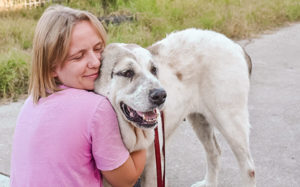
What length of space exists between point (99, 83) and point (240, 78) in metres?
1.31

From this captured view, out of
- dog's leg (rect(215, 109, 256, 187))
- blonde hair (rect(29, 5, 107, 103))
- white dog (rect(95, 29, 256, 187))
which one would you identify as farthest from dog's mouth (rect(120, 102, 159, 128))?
dog's leg (rect(215, 109, 256, 187))

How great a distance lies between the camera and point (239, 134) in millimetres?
3174

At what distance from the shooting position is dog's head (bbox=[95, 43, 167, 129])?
7.39 ft

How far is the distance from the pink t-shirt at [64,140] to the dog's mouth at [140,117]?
0.67 ft

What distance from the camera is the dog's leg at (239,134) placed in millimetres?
3170

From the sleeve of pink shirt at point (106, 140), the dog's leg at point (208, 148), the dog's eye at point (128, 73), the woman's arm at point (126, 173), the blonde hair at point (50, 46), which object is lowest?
the dog's leg at point (208, 148)

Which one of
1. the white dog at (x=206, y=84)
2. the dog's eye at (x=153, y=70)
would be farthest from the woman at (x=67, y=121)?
the white dog at (x=206, y=84)

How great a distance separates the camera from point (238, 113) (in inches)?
125

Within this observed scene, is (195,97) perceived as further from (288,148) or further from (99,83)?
(288,148)

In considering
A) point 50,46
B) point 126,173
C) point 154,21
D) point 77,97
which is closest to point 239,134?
point 126,173

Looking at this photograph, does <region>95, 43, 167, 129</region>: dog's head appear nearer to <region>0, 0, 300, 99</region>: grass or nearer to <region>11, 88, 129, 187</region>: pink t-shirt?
<region>11, 88, 129, 187</region>: pink t-shirt

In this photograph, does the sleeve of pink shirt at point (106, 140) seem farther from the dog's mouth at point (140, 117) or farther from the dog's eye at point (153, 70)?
the dog's eye at point (153, 70)

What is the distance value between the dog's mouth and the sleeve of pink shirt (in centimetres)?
14

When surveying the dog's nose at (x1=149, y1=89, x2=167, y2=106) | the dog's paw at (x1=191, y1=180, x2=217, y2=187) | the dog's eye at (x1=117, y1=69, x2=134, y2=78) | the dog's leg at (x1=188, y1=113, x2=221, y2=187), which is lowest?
the dog's paw at (x1=191, y1=180, x2=217, y2=187)
